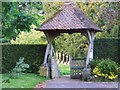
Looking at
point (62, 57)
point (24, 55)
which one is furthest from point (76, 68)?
point (62, 57)

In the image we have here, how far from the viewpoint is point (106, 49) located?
1748cm

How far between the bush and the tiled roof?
1.81 meters

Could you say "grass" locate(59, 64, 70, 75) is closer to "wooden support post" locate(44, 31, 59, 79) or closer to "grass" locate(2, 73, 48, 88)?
"wooden support post" locate(44, 31, 59, 79)

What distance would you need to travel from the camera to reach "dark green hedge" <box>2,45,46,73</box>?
17.3 metres

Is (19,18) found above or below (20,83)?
above

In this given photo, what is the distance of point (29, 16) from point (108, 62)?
7272mm

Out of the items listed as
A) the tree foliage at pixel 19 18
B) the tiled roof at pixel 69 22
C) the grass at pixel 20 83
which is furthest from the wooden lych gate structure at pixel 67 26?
the tree foliage at pixel 19 18

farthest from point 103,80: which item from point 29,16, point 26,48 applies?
point 29,16

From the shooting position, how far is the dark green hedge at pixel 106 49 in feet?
57.3

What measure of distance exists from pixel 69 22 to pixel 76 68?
2.33 metres

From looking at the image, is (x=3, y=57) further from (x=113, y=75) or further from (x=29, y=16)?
(x=29, y=16)

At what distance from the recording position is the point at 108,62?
15.0 m

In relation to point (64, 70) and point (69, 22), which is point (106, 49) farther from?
point (64, 70)

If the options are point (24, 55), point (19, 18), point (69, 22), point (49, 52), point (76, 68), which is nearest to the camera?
point (19, 18)
